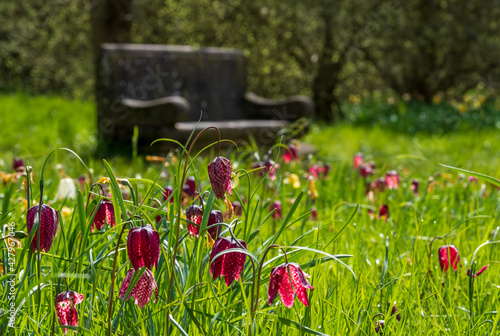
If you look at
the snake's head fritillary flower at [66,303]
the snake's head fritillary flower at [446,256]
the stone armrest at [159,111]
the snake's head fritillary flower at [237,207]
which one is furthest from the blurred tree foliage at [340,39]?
the snake's head fritillary flower at [66,303]

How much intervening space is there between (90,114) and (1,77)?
5.18m

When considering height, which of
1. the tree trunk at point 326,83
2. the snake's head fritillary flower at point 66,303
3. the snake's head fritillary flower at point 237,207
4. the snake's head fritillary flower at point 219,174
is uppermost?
the snake's head fritillary flower at point 219,174

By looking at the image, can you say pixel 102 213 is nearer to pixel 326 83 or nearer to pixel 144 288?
pixel 144 288

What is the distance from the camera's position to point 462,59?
991 cm

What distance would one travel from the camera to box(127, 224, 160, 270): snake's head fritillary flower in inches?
39.9

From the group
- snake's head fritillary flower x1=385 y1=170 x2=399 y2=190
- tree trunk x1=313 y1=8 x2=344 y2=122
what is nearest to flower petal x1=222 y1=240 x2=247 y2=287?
snake's head fritillary flower x1=385 y1=170 x2=399 y2=190

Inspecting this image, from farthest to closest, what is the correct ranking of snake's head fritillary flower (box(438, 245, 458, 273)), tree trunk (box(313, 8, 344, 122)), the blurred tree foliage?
1. the blurred tree foliage
2. tree trunk (box(313, 8, 344, 122))
3. snake's head fritillary flower (box(438, 245, 458, 273))

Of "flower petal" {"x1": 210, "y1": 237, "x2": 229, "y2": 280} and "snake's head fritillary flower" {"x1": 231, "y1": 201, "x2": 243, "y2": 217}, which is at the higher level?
"flower petal" {"x1": 210, "y1": 237, "x2": 229, "y2": 280}

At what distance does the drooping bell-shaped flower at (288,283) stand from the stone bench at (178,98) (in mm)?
3958

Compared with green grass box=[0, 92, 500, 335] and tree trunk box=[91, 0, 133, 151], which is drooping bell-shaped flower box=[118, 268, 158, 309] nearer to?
green grass box=[0, 92, 500, 335]

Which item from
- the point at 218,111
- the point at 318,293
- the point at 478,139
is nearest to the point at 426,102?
the point at 478,139

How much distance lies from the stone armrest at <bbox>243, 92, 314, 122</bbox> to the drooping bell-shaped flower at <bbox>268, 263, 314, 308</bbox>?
494 centimetres

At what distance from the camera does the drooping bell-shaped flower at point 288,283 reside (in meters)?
1.04

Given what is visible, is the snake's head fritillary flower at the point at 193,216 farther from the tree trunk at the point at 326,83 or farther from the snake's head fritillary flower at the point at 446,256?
the tree trunk at the point at 326,83
